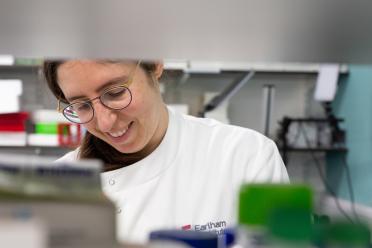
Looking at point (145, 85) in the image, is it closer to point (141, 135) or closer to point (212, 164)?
point (141, 135)

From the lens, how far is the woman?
92 cm

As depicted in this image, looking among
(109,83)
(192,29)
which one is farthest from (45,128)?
(192,29)

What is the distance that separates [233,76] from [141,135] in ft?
5.09

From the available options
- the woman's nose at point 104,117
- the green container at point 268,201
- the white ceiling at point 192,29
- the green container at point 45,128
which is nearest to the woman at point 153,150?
the woman's nose at point 104,117

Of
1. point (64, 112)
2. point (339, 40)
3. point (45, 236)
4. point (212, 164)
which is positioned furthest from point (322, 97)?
point (45, 236)

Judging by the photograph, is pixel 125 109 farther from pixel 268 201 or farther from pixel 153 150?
pixel 268 201

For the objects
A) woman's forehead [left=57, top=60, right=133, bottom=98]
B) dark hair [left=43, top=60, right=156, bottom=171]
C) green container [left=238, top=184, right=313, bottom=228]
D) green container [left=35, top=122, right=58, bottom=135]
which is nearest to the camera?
green container [left=238, top=184, right=313, bottom=228]

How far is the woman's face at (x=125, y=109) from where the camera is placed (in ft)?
2.92

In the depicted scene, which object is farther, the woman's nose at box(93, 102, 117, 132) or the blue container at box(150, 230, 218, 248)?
the woman's nose at box(93, 102, 117, 132)

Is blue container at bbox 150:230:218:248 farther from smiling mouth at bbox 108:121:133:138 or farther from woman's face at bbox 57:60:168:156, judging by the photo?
smiling mouth at bbox 108:121:133:138

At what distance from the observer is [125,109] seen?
0.96m

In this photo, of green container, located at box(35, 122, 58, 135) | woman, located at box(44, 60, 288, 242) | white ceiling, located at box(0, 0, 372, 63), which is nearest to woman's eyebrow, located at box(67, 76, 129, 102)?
woman, located at box(44, 60, 288, 242)

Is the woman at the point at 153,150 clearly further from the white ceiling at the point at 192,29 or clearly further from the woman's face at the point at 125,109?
the white ceiling at the point at 192,29

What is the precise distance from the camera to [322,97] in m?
2.48
